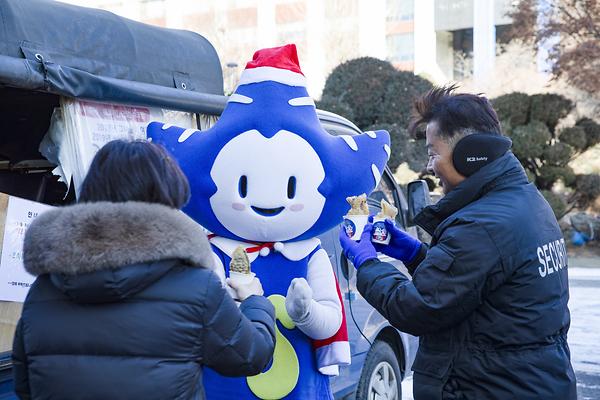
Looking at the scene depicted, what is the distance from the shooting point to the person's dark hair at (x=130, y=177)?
2.07 meters

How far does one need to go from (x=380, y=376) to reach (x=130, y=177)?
3.42 m

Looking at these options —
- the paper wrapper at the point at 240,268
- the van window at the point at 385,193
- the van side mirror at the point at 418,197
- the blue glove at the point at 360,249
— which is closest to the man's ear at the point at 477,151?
the blue glove at the point at 360,249

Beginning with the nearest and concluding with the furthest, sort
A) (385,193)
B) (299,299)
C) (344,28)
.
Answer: (299,299) < (385,193) < (344,28)

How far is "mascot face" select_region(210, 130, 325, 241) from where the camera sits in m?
3.26

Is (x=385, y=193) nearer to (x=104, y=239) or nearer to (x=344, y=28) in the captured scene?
(x=104, y=239)

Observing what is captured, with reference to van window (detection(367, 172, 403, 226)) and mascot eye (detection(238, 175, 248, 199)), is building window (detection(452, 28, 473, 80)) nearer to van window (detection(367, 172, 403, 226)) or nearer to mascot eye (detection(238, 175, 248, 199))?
van window (detection(367, 172, 403, 226))

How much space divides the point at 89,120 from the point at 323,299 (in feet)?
4.81

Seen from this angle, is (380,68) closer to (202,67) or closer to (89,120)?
(202,67)

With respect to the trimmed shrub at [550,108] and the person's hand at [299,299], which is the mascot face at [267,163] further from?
the trimmed shrub at [550,108]

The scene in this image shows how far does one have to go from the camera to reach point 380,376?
507cm

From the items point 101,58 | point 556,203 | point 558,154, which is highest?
point 101,58

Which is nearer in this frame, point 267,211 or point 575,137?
point 267,211

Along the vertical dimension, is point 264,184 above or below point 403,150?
above

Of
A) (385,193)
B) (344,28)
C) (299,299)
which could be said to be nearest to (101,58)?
(299,299)
